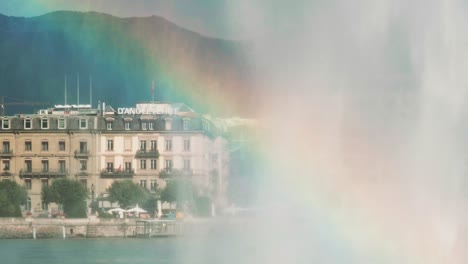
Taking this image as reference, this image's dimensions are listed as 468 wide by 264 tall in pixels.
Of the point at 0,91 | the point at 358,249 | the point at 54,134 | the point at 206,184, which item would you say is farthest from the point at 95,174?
the point at 358,249

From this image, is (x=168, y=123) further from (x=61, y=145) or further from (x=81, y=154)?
(x=61, y=145)

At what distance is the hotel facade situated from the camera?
284 feet

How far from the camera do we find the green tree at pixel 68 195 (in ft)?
261

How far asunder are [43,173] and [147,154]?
24.0 ft

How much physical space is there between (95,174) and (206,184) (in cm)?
1267

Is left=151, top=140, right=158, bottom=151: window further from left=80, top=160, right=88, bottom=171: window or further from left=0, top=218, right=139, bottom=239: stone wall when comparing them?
left=0, top=218, right=139, bottom=239: stone wall

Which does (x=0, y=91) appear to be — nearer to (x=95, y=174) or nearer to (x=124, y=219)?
(x=95, y=174)

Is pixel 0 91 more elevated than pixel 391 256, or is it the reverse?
pixel 0 91

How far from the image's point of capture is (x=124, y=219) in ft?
239

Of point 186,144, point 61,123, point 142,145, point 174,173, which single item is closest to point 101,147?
point 142,145

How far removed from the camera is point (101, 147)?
89.8 m

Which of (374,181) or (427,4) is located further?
(374,181)

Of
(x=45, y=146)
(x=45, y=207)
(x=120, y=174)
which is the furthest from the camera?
(x=45, y=146)

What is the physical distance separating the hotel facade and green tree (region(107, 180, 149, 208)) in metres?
4.66
